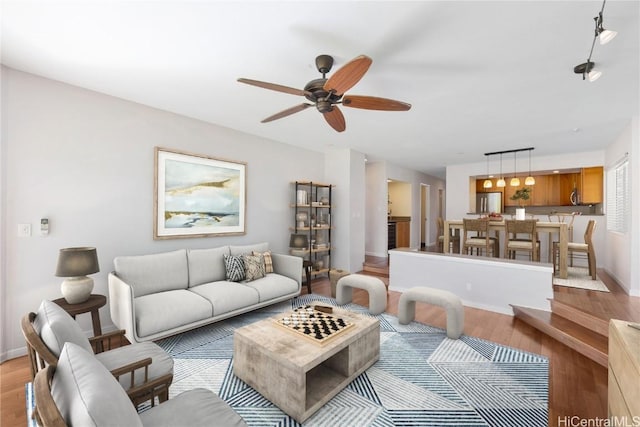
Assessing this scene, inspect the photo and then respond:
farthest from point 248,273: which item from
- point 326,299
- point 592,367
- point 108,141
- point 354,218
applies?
point 592,367

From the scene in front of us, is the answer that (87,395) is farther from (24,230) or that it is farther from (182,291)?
(24,230)

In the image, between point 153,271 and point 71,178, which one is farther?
point 153,271

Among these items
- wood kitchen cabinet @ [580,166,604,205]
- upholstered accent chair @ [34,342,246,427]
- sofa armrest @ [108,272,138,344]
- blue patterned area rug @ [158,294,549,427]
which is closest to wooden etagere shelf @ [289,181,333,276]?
blue patterned area rug @ [158,294,549,427]

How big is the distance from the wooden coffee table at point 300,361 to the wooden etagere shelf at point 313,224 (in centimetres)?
252

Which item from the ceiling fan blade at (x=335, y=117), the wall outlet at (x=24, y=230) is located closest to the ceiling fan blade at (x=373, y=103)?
the ceiling fan blade at (x=335, y=117)

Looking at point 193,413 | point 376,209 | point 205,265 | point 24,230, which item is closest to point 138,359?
point 193,413

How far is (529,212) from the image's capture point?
727 cm

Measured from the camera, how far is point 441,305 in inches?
121

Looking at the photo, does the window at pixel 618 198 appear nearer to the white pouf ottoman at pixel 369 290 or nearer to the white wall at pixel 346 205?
the white pouf ottoman at pixel 369 290

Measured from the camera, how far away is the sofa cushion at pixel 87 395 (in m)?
0.84

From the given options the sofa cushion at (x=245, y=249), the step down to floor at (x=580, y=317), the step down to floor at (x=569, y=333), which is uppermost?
the sofa cushion at (x=245, y=249)

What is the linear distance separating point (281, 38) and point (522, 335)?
379cm

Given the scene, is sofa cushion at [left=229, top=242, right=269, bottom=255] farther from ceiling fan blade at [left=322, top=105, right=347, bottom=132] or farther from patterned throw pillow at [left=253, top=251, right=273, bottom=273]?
ceiling fan blade at [left=322, top=105, right=347, bottom=132]

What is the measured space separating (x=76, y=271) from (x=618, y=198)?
7308 mm
